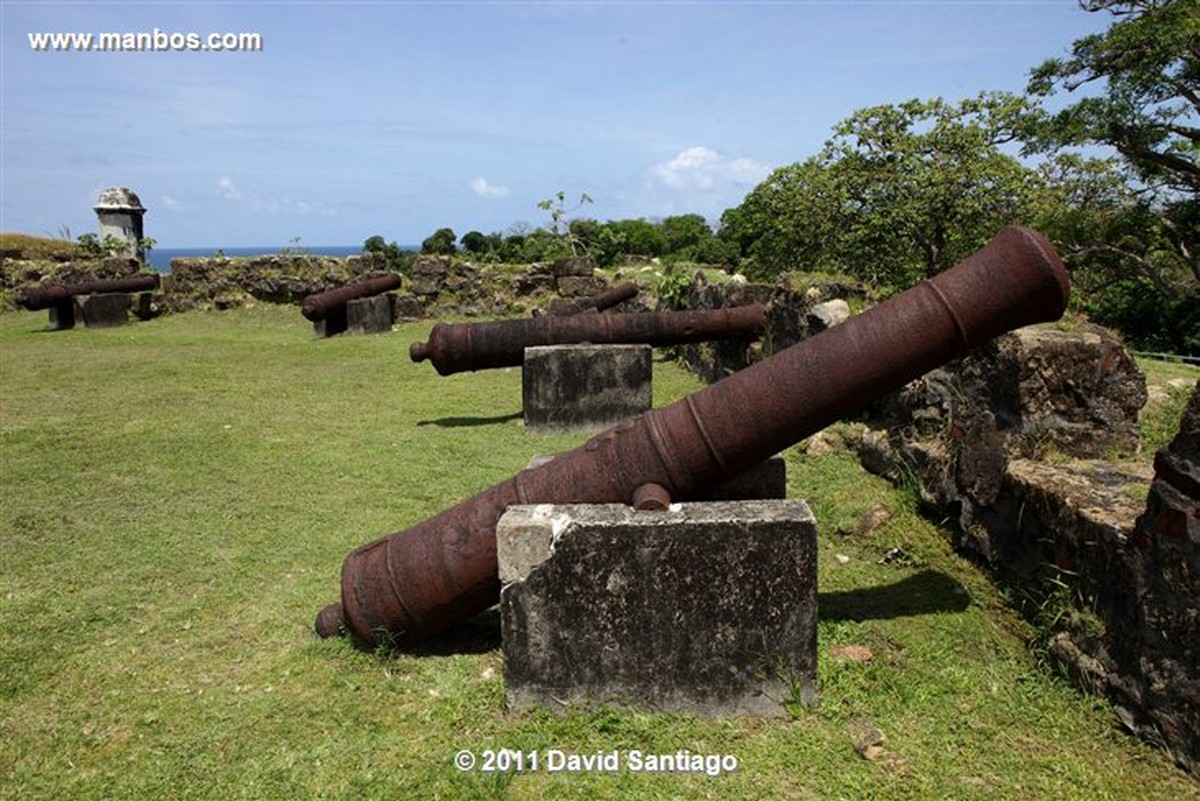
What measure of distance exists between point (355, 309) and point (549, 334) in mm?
9329

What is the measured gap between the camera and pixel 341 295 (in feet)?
57.3

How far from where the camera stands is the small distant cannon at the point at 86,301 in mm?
18263

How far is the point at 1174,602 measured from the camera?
10.4 ft

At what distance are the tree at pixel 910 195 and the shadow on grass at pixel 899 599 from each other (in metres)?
17.5

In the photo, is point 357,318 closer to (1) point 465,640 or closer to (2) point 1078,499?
(1) point 465,640

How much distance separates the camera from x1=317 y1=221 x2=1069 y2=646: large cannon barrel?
11.8 feet

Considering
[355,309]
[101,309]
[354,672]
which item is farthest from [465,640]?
[101,309]

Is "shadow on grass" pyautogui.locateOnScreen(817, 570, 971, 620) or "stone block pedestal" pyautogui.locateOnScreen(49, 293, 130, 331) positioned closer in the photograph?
"shadow on grass" pyautogui.locateOnScreen(817, 570, 971, 620)

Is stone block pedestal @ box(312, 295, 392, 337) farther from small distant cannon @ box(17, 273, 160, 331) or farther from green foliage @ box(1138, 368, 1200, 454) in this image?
green foliage @ box(1138, 368, 1200, 454)

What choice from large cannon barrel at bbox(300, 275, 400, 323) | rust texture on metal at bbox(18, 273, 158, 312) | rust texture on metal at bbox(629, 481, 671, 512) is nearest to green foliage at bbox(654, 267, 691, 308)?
large cannon barrel at bbox(300, 275, 400, 323)

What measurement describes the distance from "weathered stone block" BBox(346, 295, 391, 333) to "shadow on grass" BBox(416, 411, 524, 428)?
27.8 ft

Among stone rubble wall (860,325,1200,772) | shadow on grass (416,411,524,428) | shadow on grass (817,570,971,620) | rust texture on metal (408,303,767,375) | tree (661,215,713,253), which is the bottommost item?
shadow on grass (817,570,971,620)

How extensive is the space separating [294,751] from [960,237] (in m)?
21.1

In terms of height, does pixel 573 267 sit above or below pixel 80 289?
above
